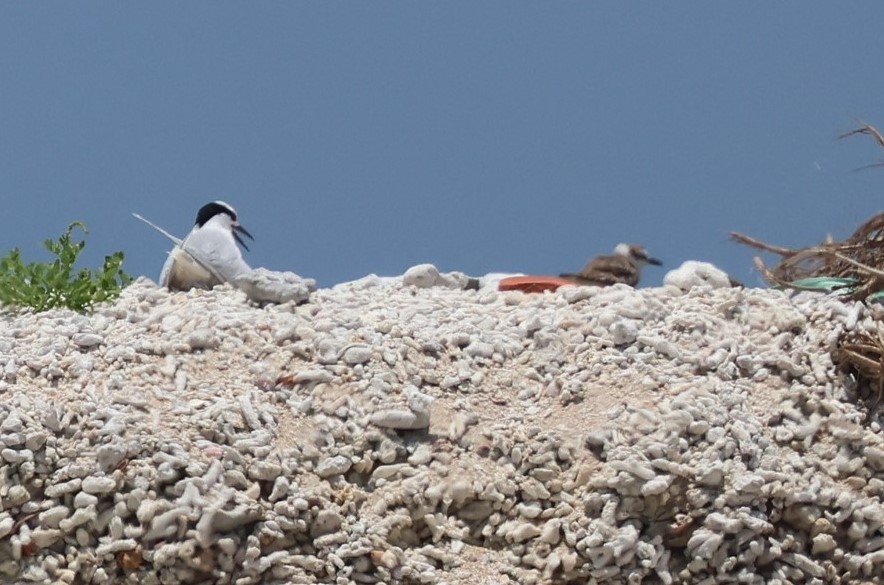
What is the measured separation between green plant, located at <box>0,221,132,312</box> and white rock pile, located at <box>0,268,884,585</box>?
29cm

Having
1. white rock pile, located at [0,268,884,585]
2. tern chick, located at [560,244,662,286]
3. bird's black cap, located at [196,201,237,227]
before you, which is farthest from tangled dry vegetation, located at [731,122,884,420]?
bird's black cap, located at [196,201,237,227]

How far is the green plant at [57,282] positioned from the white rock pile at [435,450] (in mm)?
290

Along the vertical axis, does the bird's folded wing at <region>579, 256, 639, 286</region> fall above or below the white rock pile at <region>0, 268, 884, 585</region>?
above

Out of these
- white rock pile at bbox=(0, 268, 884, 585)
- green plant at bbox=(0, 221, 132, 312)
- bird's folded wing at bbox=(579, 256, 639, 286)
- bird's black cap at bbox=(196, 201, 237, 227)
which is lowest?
white rock pile at bbox=(0, 268, 884, 585)

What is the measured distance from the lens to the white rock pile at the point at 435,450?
605 centimetres

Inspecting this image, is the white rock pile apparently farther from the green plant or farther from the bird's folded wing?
the bird's folded wing

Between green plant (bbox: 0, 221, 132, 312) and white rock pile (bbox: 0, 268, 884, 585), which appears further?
green plant (bbox: 0, 221, 132, 312)

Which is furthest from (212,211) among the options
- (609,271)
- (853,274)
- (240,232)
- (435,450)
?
(853,274)

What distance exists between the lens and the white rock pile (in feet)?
19.8

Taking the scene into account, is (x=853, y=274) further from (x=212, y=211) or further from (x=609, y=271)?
(x=212, y=211)

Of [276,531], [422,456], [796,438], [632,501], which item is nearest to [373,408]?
[422,456]

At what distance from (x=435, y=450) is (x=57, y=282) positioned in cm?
229

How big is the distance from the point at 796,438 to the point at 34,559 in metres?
3.32

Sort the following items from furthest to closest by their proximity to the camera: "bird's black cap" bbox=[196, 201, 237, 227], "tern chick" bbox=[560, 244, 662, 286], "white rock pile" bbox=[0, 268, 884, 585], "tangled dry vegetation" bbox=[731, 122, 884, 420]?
"tern chick" bbox=[560, 244, 662, 286], "bird's black cap" bbox=[196, 201, 237, 227], "tangled dry vegetation" bbox=[731, 122, 884, 420], "white rock pile" bbox=[0, 268, 884, 585]
